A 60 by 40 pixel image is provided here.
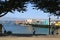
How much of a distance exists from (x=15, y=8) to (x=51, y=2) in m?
4.04

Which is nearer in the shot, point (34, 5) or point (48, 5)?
point (48, 5)

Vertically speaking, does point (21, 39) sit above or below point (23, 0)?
below

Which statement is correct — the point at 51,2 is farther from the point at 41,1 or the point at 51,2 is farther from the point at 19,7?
the point at 19,7

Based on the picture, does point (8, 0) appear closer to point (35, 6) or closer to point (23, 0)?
point (23, 0)

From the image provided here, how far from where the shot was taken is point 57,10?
92.1 ft

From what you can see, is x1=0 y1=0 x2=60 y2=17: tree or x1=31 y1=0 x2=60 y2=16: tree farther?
x1=31 y1=0 x2=60 y2=16: tree

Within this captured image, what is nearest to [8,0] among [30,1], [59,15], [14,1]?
[14,1]

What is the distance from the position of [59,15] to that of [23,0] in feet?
18.6

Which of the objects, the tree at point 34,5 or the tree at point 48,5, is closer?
the tree at point 34,5

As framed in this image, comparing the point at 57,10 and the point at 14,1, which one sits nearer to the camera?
the point at 14,1

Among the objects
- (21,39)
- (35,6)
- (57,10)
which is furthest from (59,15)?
(21,39)

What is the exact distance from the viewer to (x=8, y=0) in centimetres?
2631

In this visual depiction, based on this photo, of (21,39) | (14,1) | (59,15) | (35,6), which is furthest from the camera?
(59,15)

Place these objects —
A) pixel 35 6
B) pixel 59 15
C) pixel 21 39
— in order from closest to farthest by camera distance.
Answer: pixel 21 39
pixel 35 6
pixel 59 15
